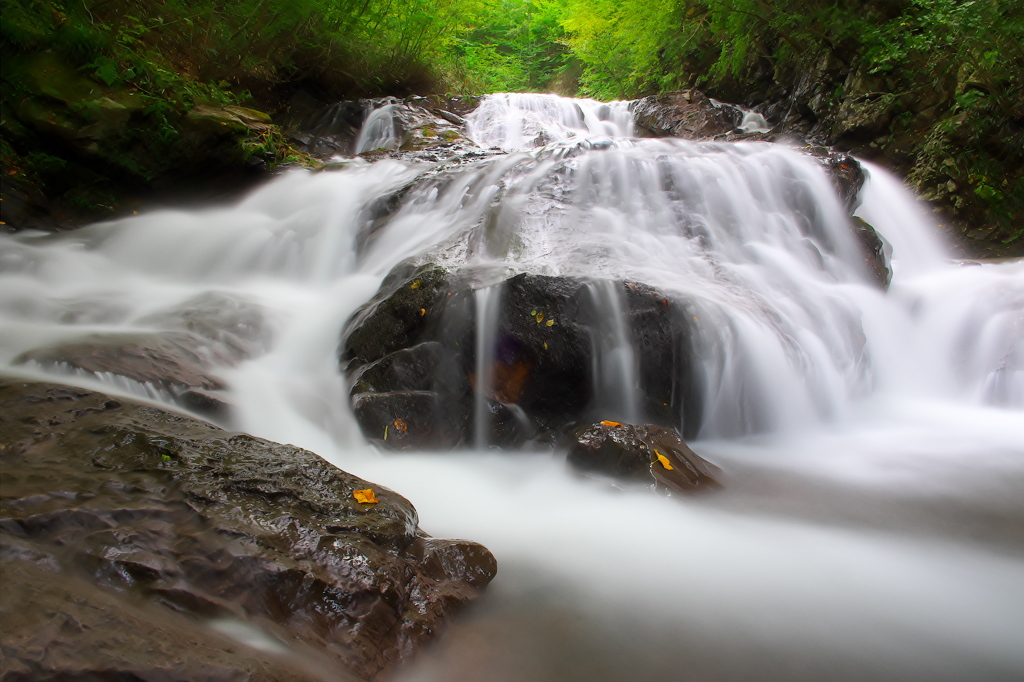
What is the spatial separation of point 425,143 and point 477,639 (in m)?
8.85

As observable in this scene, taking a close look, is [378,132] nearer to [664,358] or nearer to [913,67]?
[664,358]

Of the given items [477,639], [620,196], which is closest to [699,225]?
[620,196]

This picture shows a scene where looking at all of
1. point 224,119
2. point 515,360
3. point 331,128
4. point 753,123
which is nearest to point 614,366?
point 515,360

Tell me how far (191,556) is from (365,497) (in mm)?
693

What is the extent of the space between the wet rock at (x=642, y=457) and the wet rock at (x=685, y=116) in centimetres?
829

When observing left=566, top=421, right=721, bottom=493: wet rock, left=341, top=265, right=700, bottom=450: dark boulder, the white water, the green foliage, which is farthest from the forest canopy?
left=566, top=421, right=721, bottom=493: wet rock

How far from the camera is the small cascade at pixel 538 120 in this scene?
10.7 meters

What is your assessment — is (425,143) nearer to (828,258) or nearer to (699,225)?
(699,225)

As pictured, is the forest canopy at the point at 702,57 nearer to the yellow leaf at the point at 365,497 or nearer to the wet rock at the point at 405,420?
the wet rock at the point at 405,420

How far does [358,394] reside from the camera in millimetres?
3494

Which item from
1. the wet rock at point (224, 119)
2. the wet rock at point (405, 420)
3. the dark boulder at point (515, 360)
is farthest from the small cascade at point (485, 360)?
the wet rock at point (224, 119)

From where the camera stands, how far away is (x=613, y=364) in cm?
373

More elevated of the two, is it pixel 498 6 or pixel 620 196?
pixel 498 6

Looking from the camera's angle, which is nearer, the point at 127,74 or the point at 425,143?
the point at 127,74
